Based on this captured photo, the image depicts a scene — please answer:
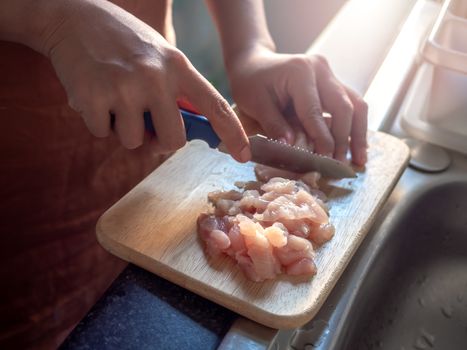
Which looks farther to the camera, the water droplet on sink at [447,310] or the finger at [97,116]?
the water droplet on sink at [447,310]

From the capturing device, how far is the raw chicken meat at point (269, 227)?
79cm

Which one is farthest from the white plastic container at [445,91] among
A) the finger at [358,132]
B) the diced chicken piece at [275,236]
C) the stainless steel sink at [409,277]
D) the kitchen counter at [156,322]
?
the kitchen counter at [156,322]

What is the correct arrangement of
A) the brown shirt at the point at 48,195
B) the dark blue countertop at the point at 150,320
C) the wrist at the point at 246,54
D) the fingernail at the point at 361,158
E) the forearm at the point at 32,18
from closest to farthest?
the dark blue countertop at the point at 150,320, the forearm at the point at 32,18, the brown shirt at the point at 48,195, the fingernail at the point at 361,158, the wrist at the point at 246,54

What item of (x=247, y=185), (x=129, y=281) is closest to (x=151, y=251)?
(x=129, y=281)

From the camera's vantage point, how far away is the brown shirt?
3.10ft

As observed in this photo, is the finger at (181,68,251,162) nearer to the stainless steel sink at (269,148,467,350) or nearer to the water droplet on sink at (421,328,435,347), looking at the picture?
the stainless steel sink at (269,148,467,350)

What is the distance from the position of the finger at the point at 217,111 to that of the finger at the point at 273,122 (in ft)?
0.61

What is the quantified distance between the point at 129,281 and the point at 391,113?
2.52ft

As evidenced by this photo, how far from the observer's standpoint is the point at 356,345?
2.93 ft

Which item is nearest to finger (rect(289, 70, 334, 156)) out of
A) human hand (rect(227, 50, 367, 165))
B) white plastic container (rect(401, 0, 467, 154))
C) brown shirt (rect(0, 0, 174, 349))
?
human hand (rect(227, 50, 367, 165))

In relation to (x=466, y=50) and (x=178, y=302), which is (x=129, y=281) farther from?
(x=466, y=50)

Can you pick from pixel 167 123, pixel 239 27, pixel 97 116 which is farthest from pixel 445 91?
pixel 97 116

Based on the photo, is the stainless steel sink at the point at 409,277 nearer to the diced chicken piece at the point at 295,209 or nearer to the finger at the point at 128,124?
the diced chicken piece at the point at 295,209

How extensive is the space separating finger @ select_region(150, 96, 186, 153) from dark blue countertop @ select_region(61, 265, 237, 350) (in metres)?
0.21
